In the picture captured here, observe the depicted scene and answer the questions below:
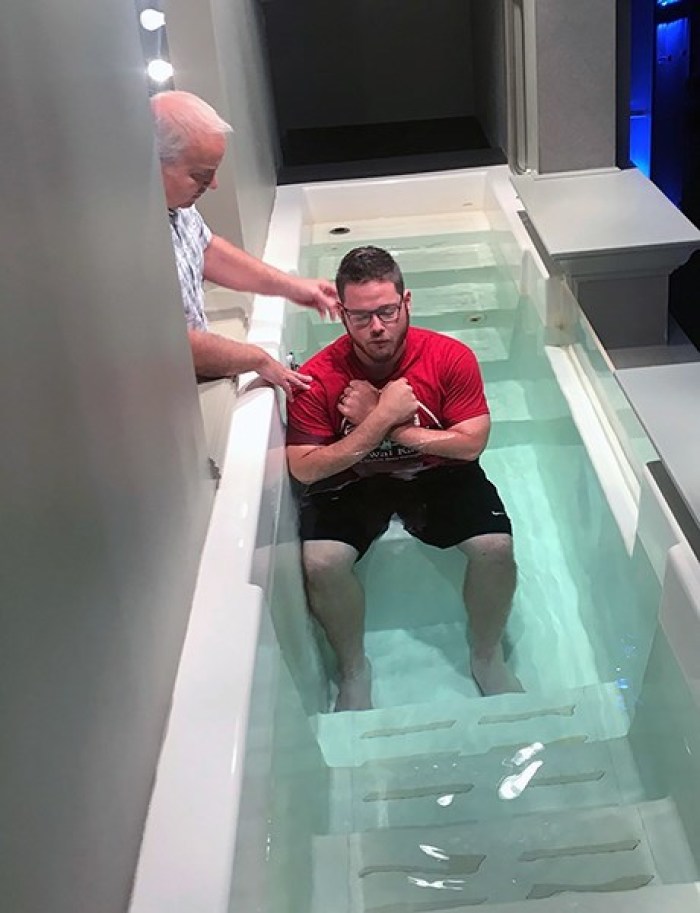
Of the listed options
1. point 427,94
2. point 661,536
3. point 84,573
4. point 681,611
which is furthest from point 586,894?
point 427,94

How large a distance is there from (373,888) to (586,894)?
31 cm

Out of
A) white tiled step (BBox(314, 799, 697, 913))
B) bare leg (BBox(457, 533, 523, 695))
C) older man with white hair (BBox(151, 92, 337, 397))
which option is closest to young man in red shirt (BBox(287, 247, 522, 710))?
bare leg (BBox(457, 533, 523, 695))

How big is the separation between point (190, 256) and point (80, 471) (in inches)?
56.0

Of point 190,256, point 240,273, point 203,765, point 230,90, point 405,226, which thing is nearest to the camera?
point 203,765

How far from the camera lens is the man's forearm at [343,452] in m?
2.20

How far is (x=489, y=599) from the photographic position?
221cm

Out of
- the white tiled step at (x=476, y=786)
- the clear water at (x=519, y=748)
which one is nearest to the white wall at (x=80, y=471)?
the clear water at (x=519, y=748)

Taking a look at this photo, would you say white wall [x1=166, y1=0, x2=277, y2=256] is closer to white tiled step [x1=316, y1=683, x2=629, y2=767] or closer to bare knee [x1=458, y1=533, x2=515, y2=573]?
bare knee [x1=458, y1=533, x2=515, y2=573]

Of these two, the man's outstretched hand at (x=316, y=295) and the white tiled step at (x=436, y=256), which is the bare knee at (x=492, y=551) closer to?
the man's outstretched hand at (x=316, y=295)

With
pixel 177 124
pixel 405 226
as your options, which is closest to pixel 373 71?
pixel 405 226

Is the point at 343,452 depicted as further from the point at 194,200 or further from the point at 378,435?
the point at 194,200

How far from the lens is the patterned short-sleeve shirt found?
7.65 ft

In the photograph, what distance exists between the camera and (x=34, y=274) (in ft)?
3.51

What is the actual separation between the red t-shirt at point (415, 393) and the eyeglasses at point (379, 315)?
0.37ft
